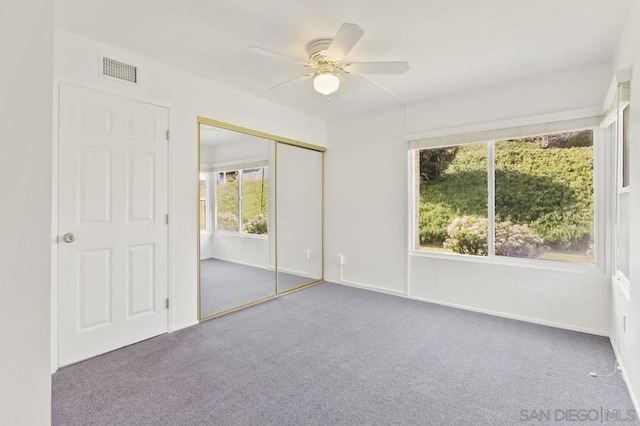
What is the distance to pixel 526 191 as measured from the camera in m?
3.46

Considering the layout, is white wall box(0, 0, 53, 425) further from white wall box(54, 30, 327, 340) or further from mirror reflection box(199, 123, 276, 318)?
mirror reflection box(199, 123, 276, 318)

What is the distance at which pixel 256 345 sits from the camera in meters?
2.82

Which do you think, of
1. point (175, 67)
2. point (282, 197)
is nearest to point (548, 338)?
point (282, 197)

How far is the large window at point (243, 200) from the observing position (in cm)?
363

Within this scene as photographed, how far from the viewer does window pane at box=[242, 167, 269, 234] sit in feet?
12.8

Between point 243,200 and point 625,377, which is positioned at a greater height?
point 243,200

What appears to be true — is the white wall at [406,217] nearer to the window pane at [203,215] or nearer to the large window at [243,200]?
the large window at [243,200]

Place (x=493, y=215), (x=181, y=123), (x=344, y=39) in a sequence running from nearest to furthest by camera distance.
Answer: (x=344, y=39)
(x=181, y=123)
(x=493, y=215)

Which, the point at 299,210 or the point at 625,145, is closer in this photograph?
the point at 625,145

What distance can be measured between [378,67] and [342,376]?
2.34 meters

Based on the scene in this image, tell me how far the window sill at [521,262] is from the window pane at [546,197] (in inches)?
2.5

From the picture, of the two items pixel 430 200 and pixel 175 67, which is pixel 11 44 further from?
pixel 430 200

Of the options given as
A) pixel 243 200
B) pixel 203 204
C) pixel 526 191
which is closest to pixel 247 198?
pixel 243 200

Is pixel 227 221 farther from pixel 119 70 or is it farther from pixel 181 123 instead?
pixel 119 70
